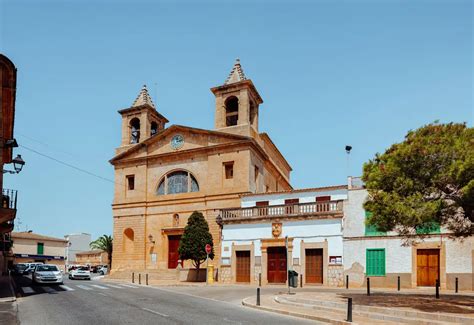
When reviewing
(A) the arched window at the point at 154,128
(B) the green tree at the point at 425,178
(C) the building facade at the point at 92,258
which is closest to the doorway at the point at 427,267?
(B) the green tree at the point at 425,178

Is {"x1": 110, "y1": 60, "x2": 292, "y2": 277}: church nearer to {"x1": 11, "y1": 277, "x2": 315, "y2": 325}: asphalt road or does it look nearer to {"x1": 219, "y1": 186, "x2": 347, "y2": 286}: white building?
{"x1": 219, "y1": 186, "x2": 347, "y2": 286}: white building

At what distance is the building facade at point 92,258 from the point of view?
86.2m

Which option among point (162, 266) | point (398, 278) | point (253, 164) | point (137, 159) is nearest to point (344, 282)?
point (398, 278)

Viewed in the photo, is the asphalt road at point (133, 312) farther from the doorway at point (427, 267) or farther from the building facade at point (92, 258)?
the building facade at point (92, 258)

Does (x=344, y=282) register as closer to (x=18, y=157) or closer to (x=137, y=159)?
(x=18, y=157)

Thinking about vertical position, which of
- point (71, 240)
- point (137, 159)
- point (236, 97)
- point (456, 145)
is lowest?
point (71, 240)

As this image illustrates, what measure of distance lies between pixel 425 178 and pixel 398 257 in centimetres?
1334

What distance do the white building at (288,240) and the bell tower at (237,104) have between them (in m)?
8.03

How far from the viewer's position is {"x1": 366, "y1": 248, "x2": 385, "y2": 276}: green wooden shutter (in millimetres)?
26719

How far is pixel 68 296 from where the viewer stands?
1977 centimetres

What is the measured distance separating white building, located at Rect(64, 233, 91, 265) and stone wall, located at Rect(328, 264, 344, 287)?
74346mm

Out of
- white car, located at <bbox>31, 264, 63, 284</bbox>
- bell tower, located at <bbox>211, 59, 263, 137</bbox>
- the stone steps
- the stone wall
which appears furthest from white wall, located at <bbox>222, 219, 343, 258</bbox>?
the stone steps

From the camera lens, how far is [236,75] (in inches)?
1607

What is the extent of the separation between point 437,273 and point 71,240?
8219 centimetres
